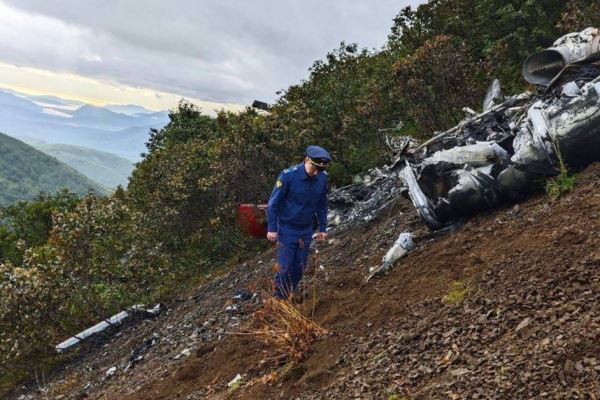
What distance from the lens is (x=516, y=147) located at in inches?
238

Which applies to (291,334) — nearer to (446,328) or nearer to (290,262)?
(446,328)

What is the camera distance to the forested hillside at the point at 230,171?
11094 mm

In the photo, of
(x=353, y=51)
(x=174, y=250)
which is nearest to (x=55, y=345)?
(x=174, y=250)

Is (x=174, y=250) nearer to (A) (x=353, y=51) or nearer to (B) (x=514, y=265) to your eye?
(B) (x=514, y=265)

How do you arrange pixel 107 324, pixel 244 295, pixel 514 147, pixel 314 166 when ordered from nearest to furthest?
pixel 314 166
pixel 514 147
pixel 244 295
pixel 107 324

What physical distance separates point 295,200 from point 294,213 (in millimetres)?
161

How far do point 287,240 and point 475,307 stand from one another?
2.80m

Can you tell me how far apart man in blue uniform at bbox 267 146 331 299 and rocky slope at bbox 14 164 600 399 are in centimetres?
51

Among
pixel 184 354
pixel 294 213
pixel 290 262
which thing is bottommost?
pixel 184 354

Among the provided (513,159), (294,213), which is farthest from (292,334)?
(513,159)

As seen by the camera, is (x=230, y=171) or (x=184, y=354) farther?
(x=230, y=171)

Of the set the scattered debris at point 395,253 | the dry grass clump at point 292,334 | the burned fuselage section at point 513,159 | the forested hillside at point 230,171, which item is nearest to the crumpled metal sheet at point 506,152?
the burned fuselage section at point 513,159

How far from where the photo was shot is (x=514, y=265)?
14.0 feet

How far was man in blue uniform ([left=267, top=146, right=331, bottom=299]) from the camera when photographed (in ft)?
20.0
